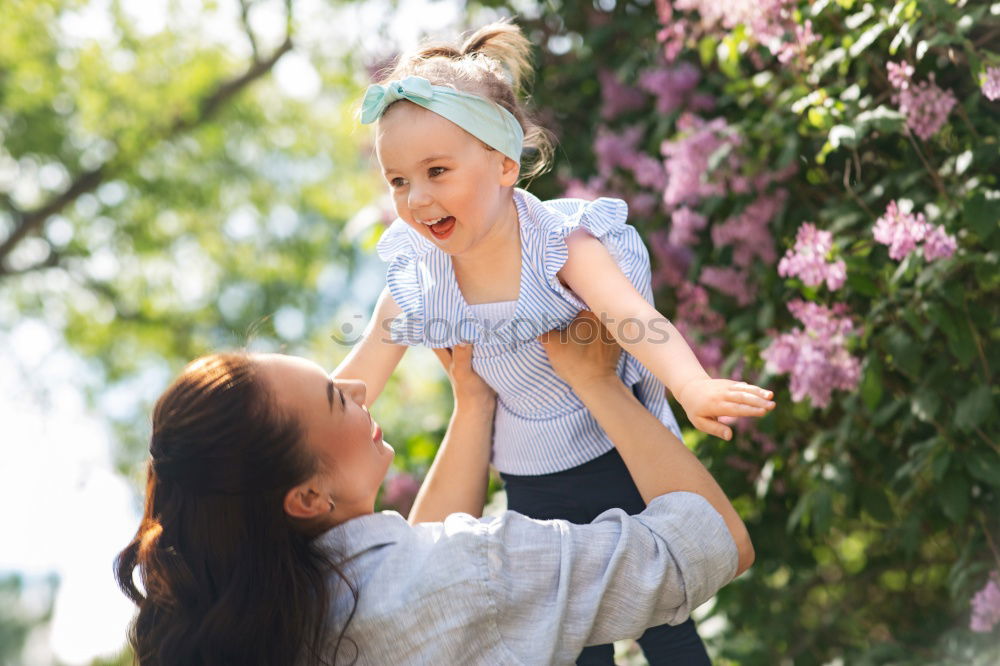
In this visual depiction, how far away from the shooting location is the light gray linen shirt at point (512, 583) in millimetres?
1323

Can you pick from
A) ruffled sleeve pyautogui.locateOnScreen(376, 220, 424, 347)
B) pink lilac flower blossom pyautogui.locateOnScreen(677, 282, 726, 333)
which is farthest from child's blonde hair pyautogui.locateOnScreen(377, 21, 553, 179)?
pink lilac flower blossom pyautogui.locateOnScreen(677, 282, 726, 333)

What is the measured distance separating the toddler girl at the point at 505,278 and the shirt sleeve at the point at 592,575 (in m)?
0.27

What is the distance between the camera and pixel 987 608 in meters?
2.22

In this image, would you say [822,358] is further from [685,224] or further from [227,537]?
[227,537]

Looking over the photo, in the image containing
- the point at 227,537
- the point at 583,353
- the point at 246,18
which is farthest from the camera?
the point at 246,18

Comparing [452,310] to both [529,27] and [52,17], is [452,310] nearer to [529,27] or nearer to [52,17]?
[529,27]

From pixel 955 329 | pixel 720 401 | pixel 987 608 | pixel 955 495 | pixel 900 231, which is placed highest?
pixel 720 401

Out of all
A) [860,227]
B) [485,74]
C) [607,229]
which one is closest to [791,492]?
[860,227]

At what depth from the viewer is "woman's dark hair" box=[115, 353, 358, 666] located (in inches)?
51.1


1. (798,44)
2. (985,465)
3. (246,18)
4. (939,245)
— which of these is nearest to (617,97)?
(798,44)

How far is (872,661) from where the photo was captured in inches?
102

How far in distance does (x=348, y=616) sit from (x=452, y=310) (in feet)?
2.13

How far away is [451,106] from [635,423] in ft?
1.98

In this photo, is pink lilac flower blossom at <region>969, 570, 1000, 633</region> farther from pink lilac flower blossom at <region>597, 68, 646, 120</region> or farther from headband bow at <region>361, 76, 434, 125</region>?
pink lilac flower blossom at <region>597, 68, 646, 120</region>
